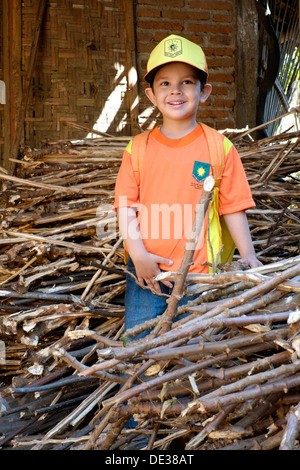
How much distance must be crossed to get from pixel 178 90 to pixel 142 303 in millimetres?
730

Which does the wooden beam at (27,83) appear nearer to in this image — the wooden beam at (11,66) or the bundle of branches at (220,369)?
the wooden beam at (11,66)

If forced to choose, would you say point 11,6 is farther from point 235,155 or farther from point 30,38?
point 235,155

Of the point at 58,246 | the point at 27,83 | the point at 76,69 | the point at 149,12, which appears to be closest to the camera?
the point at 58,246

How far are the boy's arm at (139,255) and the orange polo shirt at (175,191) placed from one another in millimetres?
32

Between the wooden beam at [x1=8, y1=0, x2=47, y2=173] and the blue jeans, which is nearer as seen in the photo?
the blue jeans

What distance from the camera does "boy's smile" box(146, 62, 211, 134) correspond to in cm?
210

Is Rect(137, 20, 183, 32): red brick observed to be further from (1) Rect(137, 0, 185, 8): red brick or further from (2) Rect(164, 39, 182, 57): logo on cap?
(2) Rect(164, 39, 182, 57): logo on cap

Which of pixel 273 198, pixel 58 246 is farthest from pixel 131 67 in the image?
pixel 58 246

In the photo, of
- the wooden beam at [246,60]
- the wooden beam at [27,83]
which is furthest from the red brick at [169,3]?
the wooden beam at [27,83]

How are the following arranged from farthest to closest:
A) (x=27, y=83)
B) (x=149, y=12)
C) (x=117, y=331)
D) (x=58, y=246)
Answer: (x=149, y=12)
(x=27, y=83)
(x=58, y=246)
(x=117, y=331)

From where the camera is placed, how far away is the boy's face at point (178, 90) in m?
2.10

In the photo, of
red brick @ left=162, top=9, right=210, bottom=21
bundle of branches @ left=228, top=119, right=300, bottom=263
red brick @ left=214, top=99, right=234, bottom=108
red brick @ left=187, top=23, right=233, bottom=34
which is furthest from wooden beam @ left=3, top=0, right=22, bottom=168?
bundle of branches @ left=228, top=119, right=300, bottom=263

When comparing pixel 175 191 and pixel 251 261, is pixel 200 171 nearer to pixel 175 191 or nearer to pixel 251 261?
pixel 175 191

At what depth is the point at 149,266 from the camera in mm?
2023
